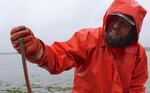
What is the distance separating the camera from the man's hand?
4.83 meters

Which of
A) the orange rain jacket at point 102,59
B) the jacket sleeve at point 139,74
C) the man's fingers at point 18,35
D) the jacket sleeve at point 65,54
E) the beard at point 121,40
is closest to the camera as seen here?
the man's fingers at point 18,35

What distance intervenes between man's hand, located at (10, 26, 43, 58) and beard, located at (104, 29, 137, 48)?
137 centimetres

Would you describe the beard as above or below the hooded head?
below

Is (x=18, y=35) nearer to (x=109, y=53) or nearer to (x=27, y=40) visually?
(x=27, y=40)

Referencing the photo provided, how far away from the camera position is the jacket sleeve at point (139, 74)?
23.2ft

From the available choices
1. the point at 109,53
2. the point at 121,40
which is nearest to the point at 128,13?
the point at 121,40

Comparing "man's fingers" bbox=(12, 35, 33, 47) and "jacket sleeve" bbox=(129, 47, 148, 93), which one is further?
"jacket sleeve" bbox=(129, 47, 148, 93)

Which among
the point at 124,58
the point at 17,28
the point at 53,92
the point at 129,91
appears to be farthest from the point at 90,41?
the point at 53,92

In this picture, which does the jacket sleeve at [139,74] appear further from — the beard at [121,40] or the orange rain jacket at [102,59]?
the beard at [121,40]

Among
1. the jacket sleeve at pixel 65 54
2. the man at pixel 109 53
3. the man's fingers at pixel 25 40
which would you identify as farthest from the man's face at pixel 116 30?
the man's fingers at pixel 25 40

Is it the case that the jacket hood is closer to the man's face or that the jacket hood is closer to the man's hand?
the man's face

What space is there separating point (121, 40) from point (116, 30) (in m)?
0.24

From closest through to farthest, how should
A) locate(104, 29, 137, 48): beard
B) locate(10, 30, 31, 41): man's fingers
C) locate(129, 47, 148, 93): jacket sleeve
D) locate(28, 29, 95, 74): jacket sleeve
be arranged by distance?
locate(10, 30, 31, 41): man's fingers
locate(28, 29, 95, 74): jacket sleeve
locate(104, 29, 137, 48): beard
locate(129, 47, 148, 93): jacket sleeve

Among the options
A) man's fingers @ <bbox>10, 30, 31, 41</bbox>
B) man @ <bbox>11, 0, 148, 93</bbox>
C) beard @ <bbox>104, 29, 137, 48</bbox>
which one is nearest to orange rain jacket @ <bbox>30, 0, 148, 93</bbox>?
man @ <bbox>11, 0, 148, 93</bbox>
